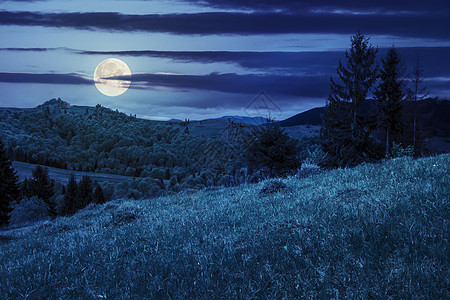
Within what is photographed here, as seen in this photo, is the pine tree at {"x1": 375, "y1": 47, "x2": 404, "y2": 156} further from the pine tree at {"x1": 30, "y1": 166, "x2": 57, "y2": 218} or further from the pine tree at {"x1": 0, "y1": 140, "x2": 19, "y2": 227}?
the pine tree at {"x1": 30, "y1": 166, "x2": 57, "y2": 218}

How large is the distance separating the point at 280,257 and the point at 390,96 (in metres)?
54.8

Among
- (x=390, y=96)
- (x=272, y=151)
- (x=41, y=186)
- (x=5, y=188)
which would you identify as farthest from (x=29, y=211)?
(x=390, y=96)

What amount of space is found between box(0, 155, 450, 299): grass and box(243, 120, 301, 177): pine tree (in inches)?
1144

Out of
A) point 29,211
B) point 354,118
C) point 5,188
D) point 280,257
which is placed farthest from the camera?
point 29,211

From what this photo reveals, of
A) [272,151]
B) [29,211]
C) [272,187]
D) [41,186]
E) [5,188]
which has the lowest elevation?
[41,186]

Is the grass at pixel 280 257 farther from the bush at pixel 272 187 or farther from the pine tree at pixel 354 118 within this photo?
the pine tree at pixel 354 118

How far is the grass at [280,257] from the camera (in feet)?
13.2

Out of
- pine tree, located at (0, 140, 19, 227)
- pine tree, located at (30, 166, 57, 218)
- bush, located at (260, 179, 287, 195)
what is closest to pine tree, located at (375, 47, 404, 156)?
bush, located at (260, 179, 287, 195)

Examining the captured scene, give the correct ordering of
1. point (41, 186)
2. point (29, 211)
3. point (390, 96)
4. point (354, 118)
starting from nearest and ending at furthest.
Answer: point (354, 118), point (390, 96), point (29, 211), point (41, 186)

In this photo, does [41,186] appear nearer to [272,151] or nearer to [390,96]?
[272,151]

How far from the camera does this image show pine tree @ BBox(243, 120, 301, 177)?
37656 mm

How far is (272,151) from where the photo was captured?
37.3m

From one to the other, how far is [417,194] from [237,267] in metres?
4.56

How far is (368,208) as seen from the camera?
6.67 m
